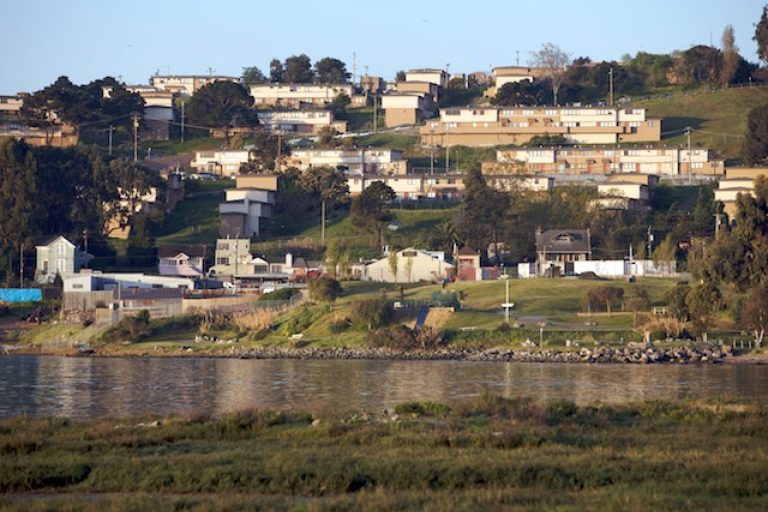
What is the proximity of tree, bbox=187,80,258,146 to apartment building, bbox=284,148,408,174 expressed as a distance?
9.04 meters

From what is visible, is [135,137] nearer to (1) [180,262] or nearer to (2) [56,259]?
(1) [180,262]

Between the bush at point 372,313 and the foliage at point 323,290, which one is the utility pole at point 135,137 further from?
the bush at point 372,313

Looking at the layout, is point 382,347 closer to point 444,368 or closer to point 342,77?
point 444,368

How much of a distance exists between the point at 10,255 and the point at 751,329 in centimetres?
3996

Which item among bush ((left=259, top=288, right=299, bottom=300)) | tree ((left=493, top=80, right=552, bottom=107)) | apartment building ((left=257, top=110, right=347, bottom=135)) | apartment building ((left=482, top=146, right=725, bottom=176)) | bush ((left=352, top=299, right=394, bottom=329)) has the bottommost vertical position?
bush ((left=352, top=299, right=394, bottom=329))

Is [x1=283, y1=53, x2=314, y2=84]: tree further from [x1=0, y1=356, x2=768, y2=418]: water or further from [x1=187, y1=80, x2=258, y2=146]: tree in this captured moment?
[x1=0, y1=356, x2=768, y2=418]: water

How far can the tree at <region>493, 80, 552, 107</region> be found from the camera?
111 metres

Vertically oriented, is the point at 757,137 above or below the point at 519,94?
below

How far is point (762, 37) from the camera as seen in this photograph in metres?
117

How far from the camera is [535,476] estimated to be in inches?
746

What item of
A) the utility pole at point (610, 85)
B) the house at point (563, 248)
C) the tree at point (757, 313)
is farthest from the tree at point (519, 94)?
the tree at point (757, 313)

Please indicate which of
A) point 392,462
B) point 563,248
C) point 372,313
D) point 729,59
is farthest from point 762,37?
point 392,462

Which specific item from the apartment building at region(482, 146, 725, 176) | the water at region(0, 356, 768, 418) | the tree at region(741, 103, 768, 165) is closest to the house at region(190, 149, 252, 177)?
the apartment building at region(482, 146, 725, 176)

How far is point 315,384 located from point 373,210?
130 ft
